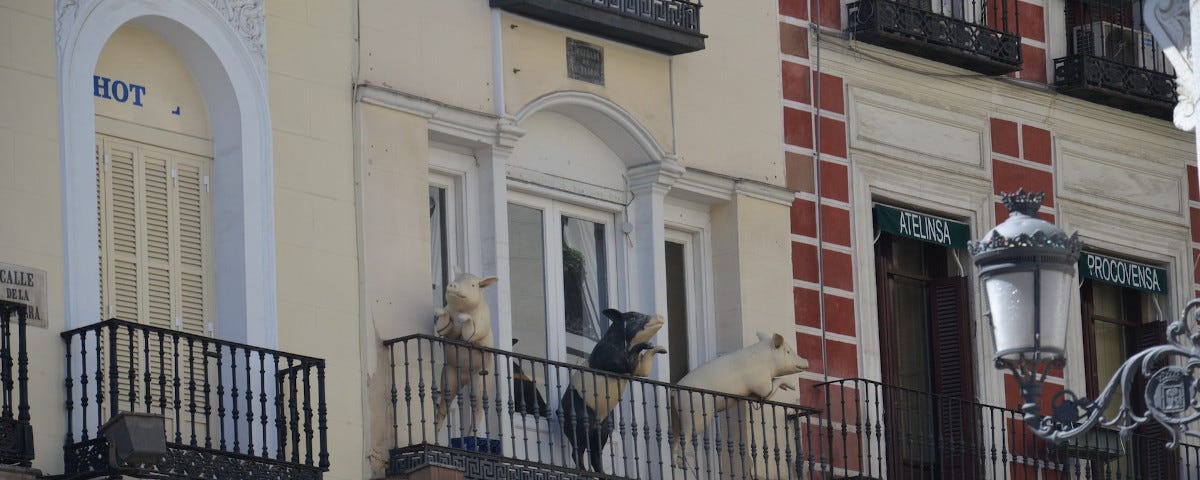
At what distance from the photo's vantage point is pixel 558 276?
20.6 metres

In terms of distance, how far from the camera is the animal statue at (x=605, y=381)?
64.8 ft

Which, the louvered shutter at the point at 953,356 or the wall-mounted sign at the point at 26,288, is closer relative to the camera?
the wall-mounted sign at the point at 26,288

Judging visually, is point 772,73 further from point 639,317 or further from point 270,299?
point 270,299

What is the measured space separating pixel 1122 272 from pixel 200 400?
956 cm

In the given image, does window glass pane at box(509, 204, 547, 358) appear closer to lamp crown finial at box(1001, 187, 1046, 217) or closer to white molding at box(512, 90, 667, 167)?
white molding at box(512, 90, 667, 167)

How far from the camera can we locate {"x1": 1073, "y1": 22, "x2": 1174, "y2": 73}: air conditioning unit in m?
24.9

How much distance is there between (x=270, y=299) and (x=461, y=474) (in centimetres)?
157

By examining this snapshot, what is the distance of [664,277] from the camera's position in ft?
69.7

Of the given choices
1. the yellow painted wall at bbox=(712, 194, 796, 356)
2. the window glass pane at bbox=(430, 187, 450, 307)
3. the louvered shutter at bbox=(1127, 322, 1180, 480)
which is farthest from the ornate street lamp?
the louvered shutter at bbox=(1127, 322, 1180, 480)

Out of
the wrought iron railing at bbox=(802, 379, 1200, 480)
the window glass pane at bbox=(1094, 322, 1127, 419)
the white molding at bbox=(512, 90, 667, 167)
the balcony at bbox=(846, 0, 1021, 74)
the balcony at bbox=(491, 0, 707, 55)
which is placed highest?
the balcony at bbox=(846, 0, 1021, 74)

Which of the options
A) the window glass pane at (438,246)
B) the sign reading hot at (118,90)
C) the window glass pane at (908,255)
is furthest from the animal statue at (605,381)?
the window glass pane at (908,255)

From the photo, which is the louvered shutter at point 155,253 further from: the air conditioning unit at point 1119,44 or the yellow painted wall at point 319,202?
the air conditioning unit at point 1119,44

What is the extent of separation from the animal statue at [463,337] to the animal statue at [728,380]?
208 centimetres

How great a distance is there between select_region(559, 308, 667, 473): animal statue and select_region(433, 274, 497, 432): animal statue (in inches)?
33.7
